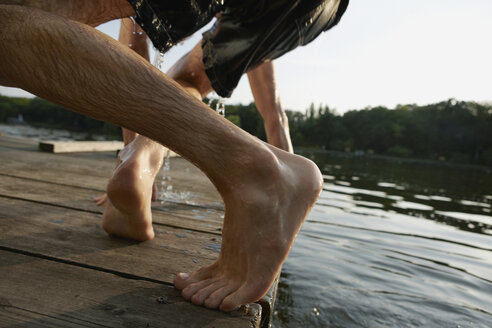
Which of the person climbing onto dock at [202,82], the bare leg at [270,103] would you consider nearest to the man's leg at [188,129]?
the person climbing onto dock at [202,82]

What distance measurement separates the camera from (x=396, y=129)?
189 feet

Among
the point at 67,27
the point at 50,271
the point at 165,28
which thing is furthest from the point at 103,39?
the point at 50,271

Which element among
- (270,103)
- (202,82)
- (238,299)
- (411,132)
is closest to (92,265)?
(238,299)

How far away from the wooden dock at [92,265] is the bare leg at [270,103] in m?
0.51

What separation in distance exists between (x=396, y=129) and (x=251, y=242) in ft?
206

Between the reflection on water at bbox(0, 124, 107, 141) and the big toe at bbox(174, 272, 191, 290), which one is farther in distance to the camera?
the reflection on water at bbox(0, 124, 107, 141)

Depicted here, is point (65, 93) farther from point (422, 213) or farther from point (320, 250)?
point (422, 213)

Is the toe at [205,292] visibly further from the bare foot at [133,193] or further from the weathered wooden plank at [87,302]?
the bare foot at [133,193]

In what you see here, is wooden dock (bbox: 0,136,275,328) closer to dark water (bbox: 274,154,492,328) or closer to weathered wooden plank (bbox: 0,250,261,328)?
weathered wooden plank (bbox: 0,250,261,328)

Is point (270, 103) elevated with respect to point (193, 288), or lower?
elevated

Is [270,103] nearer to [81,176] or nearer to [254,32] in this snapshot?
[254,32]

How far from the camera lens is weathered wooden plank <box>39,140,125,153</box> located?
3.57 m

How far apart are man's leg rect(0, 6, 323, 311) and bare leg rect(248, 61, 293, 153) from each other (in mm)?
817

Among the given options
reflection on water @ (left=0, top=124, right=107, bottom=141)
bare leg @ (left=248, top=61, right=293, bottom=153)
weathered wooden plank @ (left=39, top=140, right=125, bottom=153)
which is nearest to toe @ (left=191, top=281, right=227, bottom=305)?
bare leg @ (left=248, top=61, right=293, bottom=153)
